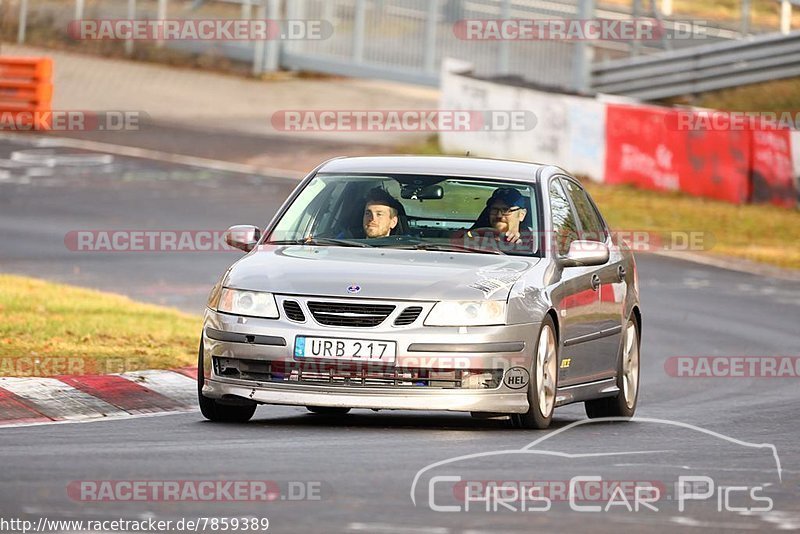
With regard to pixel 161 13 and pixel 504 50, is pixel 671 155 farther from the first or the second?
pixel 161 13

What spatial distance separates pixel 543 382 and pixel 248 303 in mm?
1658

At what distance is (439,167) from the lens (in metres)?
11.1

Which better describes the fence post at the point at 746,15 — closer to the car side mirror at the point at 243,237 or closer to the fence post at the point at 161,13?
the fence post at the point at 161,13

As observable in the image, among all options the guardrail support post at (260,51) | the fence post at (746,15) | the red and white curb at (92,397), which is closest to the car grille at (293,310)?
the red and white curb at (92,397)

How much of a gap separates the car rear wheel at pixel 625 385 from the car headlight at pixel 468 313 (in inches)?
80.9

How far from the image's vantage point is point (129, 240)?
22734 millimetres

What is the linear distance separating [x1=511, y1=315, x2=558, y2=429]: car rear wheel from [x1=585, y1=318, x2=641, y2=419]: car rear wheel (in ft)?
4.37

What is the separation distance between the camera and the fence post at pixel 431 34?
37.5m

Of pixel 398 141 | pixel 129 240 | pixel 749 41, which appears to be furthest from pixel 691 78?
pixel 129 240

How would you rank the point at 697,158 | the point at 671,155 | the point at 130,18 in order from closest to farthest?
the point at 697,158 < the point at 671,155 < the point at 130,18

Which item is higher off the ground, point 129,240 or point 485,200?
point 485,200

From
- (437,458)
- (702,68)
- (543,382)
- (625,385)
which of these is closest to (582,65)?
(702,68)

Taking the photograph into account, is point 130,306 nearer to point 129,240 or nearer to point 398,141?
point 129,240

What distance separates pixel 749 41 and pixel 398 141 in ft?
22.3
